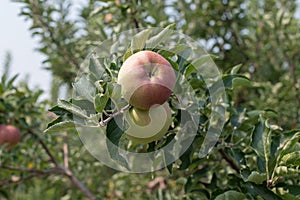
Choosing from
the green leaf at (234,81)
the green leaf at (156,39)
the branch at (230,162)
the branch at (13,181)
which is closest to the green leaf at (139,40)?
the green leaf at (156,39)

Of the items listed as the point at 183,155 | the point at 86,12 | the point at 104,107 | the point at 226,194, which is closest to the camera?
the point at 104,107

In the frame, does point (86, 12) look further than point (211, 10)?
No

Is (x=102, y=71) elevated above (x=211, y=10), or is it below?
above

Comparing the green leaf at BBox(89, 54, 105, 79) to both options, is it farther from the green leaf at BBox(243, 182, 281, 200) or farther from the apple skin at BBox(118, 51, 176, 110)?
the green leaf at BBox(243, 182, 281, 200)

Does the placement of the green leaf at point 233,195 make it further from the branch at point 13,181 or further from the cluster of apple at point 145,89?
the branch at point 13,181

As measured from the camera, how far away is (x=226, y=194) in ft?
3.19

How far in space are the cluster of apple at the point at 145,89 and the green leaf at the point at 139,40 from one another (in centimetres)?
4

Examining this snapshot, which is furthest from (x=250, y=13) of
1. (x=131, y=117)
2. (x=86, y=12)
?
(x=131, y=117)

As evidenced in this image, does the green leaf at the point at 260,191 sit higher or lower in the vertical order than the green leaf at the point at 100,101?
lower

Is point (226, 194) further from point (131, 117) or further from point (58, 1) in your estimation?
point (58, 1)

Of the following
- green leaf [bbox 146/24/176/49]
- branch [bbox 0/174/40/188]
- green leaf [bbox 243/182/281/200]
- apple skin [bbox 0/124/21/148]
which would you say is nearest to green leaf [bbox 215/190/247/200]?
green leaf [bbox 243/182/281/200]

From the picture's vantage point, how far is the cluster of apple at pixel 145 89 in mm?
793

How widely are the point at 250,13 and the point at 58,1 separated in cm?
99

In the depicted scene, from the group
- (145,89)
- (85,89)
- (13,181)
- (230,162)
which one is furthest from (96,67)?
(13,181)
